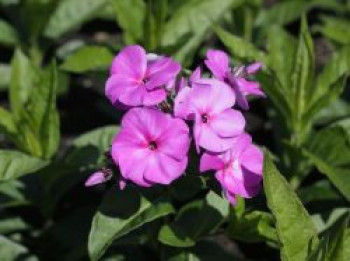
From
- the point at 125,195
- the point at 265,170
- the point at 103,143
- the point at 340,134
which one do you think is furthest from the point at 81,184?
the point at 265,170

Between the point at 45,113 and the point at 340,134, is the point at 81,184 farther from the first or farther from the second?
the point at 340,134

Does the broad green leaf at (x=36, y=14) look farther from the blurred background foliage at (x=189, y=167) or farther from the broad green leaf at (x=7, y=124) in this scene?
the broad green leaf at (x=7, y=124)

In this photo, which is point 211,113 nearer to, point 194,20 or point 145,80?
point 145,80

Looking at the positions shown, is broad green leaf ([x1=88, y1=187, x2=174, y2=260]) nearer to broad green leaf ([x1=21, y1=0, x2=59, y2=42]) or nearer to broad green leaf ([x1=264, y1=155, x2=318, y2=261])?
broad green leaf ([x1=264, y1=155, x2=318, y2=261])

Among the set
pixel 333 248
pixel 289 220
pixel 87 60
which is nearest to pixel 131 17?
pixel 87 60

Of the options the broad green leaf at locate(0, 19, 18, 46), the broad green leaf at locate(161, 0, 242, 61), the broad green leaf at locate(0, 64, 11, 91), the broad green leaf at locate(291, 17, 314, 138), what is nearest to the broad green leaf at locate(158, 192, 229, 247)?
the broad green leaf at locate(291, 17, 314, 138)

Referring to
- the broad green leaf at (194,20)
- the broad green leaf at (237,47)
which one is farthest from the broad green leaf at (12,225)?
the broad green leaf at (237,47)

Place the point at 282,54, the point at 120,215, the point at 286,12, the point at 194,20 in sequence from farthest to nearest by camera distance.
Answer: the point at 286,12 < the point at 194,20 < the point at 282,54 < the point at 120,215
